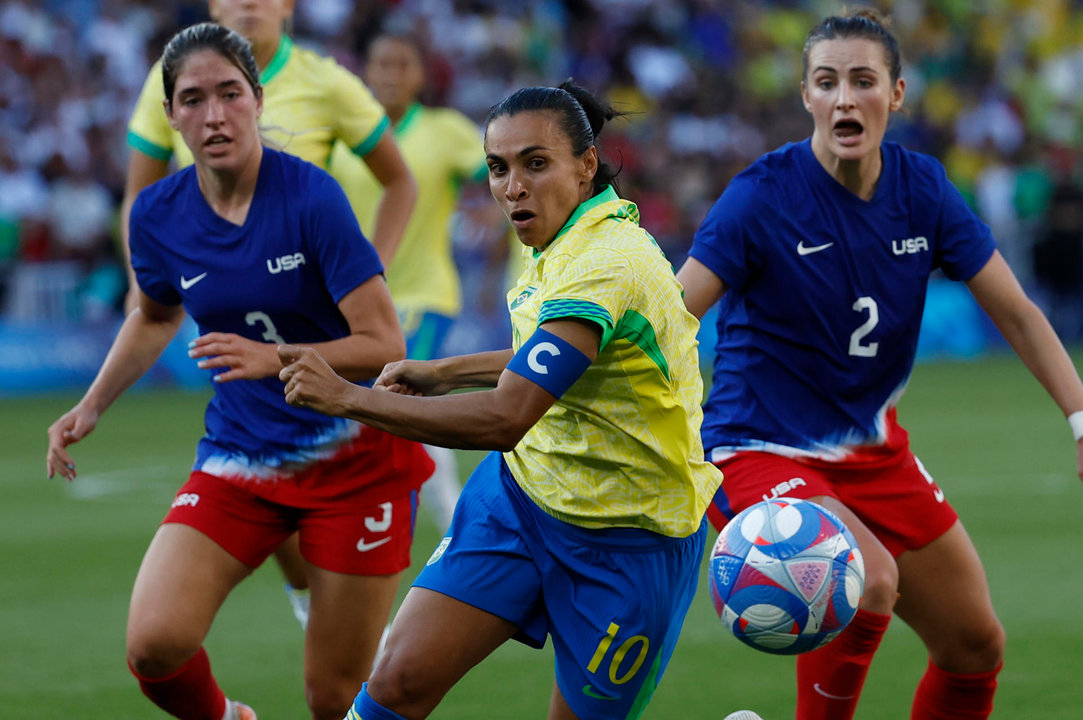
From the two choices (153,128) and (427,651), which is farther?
(153,128)

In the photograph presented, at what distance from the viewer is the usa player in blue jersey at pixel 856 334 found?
486cm

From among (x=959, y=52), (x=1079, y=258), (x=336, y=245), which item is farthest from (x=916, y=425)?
(x=959, y=52)

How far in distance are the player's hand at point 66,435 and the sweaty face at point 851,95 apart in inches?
104

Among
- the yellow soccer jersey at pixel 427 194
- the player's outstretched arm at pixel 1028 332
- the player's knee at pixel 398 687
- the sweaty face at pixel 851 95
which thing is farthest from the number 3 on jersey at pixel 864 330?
the yellow soccer jersey at pixel 427 194

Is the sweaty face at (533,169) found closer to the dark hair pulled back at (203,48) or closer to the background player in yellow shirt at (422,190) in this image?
the dark hair pulled back at (203,48)

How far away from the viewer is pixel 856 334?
4.93m

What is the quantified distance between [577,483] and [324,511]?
1237 millimetres

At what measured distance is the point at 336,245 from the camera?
4.81 metres

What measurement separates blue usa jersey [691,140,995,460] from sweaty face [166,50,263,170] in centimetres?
153

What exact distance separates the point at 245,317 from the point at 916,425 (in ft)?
33.4

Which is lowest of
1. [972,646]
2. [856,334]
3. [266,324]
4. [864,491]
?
[972,646]

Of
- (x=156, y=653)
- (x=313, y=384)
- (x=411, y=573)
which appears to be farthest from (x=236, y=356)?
(x=411, y=573)

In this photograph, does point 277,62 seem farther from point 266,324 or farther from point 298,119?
point 266,324

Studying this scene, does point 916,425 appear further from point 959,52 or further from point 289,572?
point 959,52
